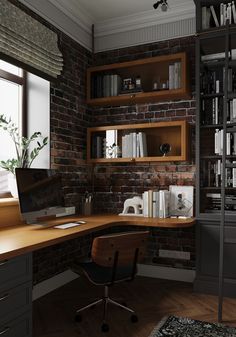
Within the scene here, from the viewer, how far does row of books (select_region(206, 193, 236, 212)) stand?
3.34 meters

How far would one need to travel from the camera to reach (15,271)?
2033mm

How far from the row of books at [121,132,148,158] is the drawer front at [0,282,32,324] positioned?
2.05 metres

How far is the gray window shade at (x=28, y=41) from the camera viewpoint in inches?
112

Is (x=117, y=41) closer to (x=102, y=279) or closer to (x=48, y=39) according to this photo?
(x=48, y=39)

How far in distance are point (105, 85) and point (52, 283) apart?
7.81 feet

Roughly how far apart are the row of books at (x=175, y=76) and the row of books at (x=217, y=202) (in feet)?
4.13

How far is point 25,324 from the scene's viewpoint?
2.13 metres

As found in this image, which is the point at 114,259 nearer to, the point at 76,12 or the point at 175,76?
the point at 175,76

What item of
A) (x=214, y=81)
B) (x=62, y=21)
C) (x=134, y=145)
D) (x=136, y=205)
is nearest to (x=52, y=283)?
(x=136, y=205)

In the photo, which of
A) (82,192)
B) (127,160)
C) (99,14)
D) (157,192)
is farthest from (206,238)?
(99,14)

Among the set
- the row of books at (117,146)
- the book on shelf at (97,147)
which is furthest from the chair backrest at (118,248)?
the book on shelf at (97,147)

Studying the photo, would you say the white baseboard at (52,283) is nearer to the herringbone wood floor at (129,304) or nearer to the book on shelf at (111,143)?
the herringbone wood floor at (129,304)

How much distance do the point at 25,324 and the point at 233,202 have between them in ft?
7.30

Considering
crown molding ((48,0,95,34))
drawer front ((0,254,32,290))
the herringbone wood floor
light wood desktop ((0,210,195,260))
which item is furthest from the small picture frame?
crown molding ((48,0,95,34))
